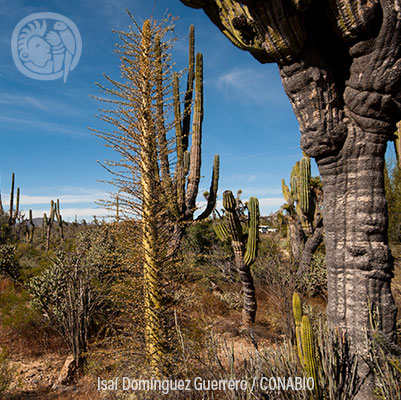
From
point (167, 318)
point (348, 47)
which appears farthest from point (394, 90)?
point (167, 318)

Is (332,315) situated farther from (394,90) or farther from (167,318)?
(394,90)

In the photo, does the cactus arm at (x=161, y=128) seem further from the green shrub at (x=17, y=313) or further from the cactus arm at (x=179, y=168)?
the green shrub at (x=17, y=313)

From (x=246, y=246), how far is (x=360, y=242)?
450 cm

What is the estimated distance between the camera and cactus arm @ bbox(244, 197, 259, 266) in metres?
6.59

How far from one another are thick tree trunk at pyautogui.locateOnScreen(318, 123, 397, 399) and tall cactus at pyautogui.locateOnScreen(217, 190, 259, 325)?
3.94 m

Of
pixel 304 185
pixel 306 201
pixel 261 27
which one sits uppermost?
pixel 261 27

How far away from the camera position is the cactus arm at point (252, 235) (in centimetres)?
659

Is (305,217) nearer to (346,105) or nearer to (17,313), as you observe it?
(346,105)

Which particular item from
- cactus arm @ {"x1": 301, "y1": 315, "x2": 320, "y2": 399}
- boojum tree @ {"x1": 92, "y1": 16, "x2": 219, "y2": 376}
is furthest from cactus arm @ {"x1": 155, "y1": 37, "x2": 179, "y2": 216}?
cactus arm @ {"x1": 301, "y1": 315, "x2": 320, "y2": 399}

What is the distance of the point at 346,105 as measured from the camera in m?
2.55

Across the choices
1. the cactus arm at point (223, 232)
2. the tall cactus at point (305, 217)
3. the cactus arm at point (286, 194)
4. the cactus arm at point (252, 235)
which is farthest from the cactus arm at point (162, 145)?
the cactus arm at point (286, 194)

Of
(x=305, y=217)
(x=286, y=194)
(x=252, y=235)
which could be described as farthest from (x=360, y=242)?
(x=286, y=194)

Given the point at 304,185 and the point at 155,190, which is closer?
the point at 155,190

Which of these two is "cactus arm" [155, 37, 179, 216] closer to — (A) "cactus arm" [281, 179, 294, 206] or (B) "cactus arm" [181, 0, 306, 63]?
(B) "cactus arm" [181, 0, 306, 63]
